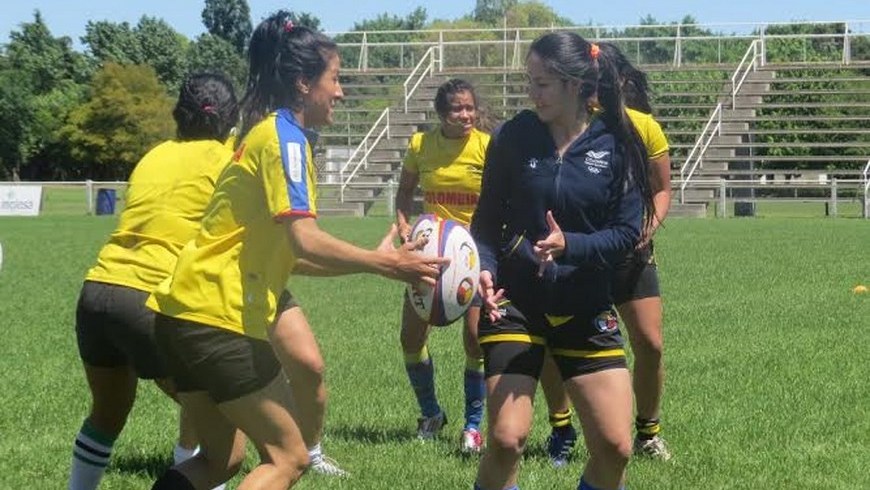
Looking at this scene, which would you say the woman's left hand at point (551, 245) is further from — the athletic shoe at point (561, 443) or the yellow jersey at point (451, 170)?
the yellow jersey at point (451, 170)

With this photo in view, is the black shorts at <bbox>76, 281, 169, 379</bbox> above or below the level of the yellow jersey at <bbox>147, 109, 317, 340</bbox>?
below

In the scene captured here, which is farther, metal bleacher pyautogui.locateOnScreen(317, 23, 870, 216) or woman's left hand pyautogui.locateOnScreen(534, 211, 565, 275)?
metal bleacher pyautogui.locateOnScreen(317, 23, 870, 216)

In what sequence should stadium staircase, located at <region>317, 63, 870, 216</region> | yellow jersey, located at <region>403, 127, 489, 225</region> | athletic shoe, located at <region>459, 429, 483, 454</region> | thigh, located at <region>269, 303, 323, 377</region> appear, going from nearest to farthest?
thigh, located at <region>269, 303, 323, 377</region> → athletic shoe, located at <region>459, 429, 483, 454</region> → yellow jersey, located at <region>403, 127, 489, 225</region> → stadium staircase, located at <region>317, 63, 870, 216</region>

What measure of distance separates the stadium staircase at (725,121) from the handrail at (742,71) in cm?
4

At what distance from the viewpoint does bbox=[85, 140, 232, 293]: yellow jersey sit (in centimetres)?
602

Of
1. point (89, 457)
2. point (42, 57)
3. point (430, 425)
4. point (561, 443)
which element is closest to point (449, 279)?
point (89, 457)

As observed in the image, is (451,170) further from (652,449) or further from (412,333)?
(652,449)

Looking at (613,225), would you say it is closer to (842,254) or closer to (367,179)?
(842,254)

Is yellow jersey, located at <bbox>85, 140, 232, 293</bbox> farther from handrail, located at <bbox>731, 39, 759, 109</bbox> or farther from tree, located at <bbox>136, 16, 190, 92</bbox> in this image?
tree, located at <bbox>136, 16, 190, 92</bbox>

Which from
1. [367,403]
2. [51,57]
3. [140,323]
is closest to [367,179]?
[367,403]

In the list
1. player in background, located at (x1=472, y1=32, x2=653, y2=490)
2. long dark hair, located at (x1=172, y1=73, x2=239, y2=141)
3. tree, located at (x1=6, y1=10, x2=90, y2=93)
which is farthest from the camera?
tree, located at (x1=6, y1=10, x2=90, y2=93)

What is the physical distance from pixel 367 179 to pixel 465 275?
130 ft

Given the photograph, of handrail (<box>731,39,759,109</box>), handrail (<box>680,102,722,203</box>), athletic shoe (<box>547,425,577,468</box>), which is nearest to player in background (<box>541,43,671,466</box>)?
athletic shoe (<box>547,425,577,468</box>)

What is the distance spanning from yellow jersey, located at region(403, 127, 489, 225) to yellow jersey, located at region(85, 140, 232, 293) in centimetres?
270
